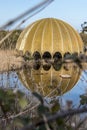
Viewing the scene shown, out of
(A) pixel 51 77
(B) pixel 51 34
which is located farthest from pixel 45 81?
(B) pixel 51 34

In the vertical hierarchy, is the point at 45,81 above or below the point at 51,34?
below

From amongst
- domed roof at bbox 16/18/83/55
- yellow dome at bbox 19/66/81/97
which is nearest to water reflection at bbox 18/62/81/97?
yellow dome at bbox 19/66/81/97

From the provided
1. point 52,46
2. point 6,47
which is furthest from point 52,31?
→ point 6,47

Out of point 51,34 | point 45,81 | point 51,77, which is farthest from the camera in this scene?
point 51,34

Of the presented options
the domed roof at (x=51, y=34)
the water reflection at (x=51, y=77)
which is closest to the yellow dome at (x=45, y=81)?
the water reflection at (x=51, y=77)

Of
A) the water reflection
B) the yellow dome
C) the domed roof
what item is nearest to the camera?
the water reflection

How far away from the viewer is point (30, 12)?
1.06 ft

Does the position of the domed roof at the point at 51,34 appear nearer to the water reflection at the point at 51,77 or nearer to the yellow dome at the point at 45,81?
the water reflection at the point at 51,77

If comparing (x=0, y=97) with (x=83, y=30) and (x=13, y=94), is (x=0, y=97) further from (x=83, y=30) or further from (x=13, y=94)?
(x=83, y=30)

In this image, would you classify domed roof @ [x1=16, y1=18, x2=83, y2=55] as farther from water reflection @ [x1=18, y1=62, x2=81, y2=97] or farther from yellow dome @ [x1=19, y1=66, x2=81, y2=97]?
yellow dome @ [x1=19, y1=66, x2=81, y2=97]

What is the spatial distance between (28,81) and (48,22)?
106 inches

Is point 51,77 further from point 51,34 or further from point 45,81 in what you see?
point 51,34

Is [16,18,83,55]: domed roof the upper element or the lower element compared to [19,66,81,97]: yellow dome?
upper

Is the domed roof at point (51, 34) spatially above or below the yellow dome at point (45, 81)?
above
